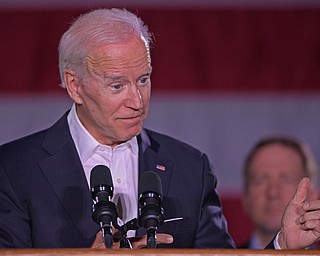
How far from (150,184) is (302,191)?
402mm

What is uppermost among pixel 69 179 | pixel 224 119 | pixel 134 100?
pixel 134 100

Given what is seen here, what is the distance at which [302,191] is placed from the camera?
2.34m

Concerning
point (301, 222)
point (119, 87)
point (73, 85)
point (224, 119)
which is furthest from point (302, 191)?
point (224, 119)

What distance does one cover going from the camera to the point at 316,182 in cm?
364

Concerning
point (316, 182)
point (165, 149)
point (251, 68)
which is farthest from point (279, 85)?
point (165, 149)

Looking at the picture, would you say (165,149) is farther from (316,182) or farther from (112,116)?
(316,182)

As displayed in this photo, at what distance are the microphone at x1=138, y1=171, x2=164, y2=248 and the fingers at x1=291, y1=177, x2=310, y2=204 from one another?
378 mm

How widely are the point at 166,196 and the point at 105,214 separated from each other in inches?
17.7

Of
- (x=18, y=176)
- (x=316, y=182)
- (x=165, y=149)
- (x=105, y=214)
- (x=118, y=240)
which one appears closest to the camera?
(x=105, y=214)

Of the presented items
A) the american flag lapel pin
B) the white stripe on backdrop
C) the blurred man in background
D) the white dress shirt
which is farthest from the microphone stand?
the white stripe on backdrop

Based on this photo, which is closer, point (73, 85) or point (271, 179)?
point (73, 85)

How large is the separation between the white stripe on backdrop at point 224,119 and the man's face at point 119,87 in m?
1.38

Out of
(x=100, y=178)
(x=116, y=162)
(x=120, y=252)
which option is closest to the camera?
(x=120, y=252)

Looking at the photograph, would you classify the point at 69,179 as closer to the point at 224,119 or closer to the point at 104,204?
the point at 104,204
